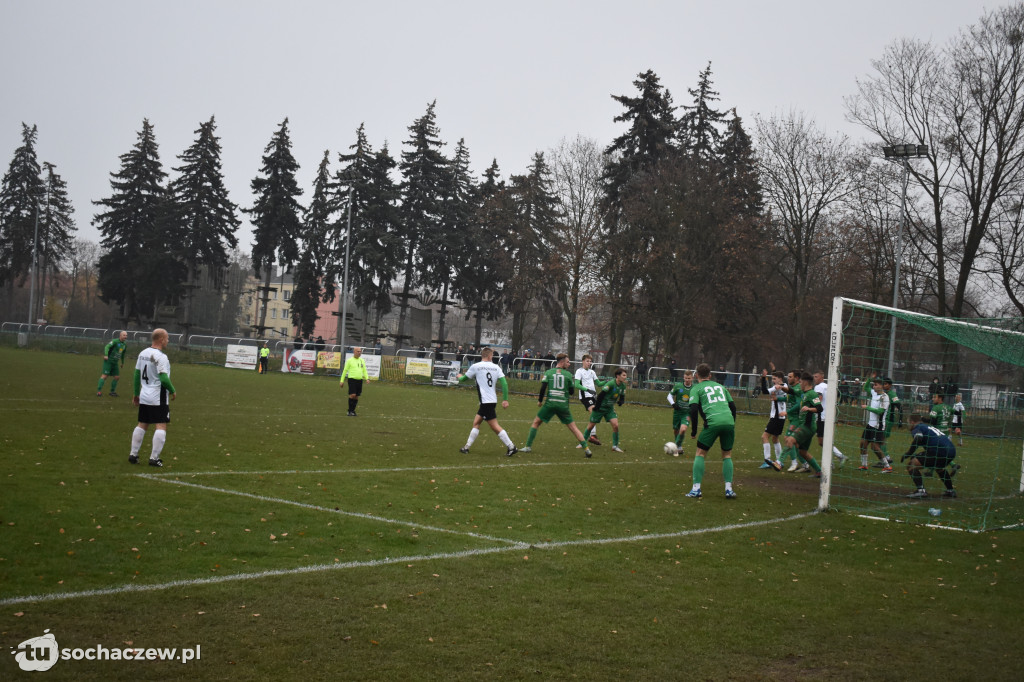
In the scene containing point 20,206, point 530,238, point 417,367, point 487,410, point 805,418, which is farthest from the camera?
point 20,206

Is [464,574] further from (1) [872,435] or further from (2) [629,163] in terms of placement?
(2) [629,163]

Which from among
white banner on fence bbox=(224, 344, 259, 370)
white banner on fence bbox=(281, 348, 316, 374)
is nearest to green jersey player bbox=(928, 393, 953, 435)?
white banner on fence bbox=(281, 348, 316, 374)

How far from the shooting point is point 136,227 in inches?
2689

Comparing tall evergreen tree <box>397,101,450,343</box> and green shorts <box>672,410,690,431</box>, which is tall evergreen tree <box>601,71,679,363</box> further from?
green shorts <box>672,410,690,431</box>

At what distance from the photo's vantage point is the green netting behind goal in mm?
12008

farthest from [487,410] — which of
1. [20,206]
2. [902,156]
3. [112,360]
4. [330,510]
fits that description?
[20,206]

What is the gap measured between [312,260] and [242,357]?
2024 centimetres

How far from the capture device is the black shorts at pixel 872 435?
1669 cm

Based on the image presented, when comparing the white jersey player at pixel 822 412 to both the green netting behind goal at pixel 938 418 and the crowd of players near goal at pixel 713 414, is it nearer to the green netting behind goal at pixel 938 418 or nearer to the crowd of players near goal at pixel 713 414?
the crowd of players near goal at pixel 713 414

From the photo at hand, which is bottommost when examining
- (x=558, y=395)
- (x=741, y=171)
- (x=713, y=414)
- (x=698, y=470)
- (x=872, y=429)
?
(x=698, y=470)

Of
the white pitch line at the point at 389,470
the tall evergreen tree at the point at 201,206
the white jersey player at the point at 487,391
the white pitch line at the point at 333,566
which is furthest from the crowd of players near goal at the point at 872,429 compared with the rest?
the tall evergreen tree at the point at 201,206

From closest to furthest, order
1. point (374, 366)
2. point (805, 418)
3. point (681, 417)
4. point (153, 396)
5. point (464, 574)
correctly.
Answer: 1. point (464, 574)
2. point (153, 396)
3. point (805, 418)
4. point (681, 417)
5. point (374, 366)

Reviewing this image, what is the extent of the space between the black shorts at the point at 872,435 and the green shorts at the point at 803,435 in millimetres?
1653

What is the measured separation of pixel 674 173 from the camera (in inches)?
1825
